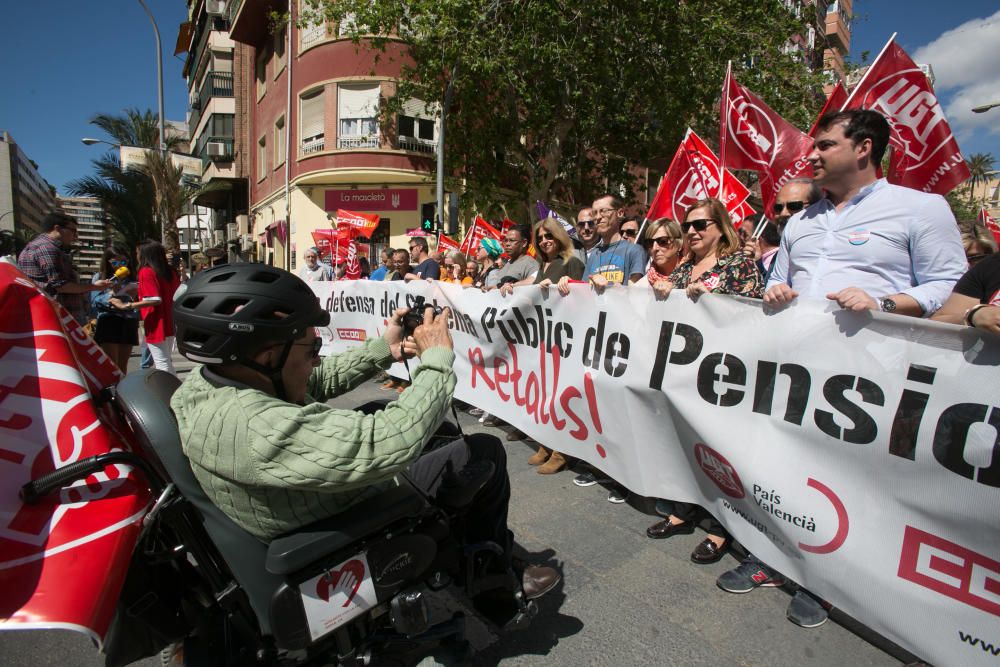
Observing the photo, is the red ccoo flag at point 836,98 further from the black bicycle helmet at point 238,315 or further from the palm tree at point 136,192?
the palm tree at point 136,192

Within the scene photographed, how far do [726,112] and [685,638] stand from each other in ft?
16.3

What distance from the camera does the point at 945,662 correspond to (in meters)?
1.89

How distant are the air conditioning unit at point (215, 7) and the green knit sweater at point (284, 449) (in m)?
39.0

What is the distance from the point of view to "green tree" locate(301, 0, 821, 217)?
563 inches

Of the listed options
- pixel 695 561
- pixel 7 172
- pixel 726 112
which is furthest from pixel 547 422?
pixel 7 172

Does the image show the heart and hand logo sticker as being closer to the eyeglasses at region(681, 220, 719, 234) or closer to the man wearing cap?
the eyeglasses at region(681, 220, 719, 234)

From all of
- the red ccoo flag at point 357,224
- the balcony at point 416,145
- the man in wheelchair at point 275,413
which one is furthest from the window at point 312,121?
the man in wheelchair at point 275,413

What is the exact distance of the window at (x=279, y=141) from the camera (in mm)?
21703

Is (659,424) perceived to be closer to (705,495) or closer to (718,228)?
(705,495)

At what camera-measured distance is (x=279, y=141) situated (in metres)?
22.1

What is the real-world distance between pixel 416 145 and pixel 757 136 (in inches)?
597

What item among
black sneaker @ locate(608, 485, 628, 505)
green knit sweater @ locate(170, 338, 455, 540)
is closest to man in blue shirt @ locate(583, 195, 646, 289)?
black sneaker @ locate(608, 485, 628, 505)

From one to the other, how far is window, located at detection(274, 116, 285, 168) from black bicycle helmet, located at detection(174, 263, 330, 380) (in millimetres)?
22096

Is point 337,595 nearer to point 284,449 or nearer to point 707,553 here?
point 284,449
